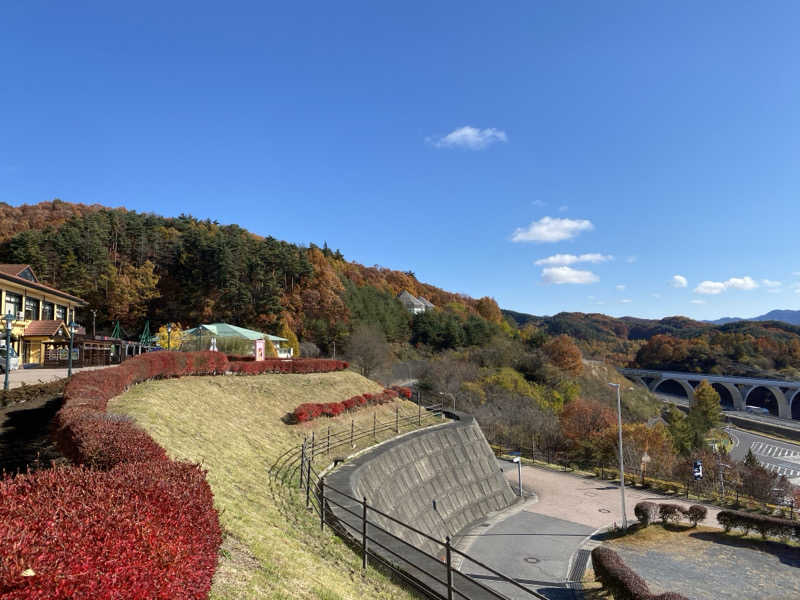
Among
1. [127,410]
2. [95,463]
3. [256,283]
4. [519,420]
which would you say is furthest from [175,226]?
[95,463]

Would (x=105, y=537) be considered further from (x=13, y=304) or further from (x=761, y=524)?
(x=13, y=304)

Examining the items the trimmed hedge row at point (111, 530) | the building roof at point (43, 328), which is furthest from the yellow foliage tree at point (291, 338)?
the trimmed hedge row at point (111, 530)

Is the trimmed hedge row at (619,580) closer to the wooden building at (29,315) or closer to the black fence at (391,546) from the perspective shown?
the black fence at (391,546)

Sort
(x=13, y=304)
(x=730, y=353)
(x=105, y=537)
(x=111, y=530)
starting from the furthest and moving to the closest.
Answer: (x=730, y=353)
(x=13, y=304)
(x=111, y=530)
(x=105, y=537)

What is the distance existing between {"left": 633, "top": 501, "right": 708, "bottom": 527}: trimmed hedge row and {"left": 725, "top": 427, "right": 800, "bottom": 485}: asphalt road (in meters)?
26.6

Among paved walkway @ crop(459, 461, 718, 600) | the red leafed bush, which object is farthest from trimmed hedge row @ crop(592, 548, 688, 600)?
the red leafed bush

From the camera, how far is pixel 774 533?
68.6 feet

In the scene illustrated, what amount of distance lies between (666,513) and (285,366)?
2319 centimetres

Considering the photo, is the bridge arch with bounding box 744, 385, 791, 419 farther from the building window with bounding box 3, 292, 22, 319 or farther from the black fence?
the building window with bounding box 3, 292, 22, 319

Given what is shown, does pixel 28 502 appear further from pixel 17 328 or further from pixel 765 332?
pixel 765 332

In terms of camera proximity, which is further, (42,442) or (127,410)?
(127,410)

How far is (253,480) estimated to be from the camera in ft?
39.8

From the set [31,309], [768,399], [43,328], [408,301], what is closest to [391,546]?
[43,328]

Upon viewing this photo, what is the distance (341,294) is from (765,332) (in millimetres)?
121116
